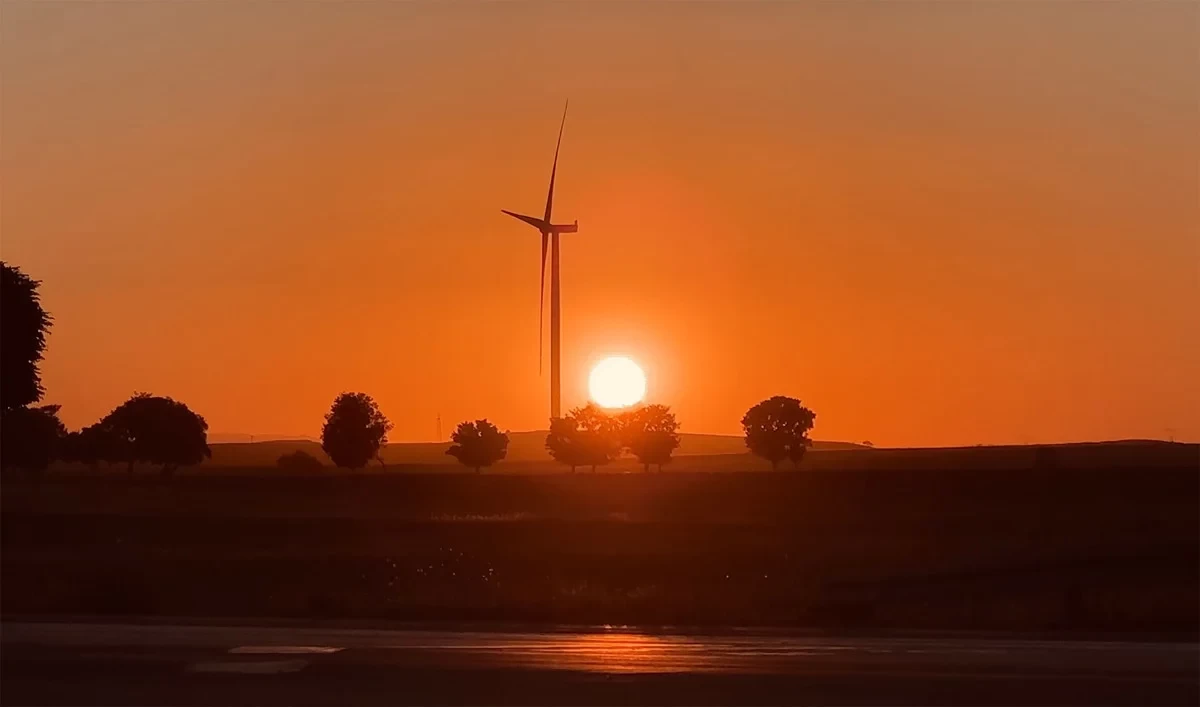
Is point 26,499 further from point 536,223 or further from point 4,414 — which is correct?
point 536,223

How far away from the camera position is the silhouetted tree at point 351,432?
142250 millimetres

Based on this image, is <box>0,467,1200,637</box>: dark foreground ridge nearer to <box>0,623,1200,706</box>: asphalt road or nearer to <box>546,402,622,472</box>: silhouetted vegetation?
<box>0,623,1200,706</box>: asphalt road

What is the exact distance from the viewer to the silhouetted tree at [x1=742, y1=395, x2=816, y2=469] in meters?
153

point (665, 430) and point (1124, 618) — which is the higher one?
point (665, 430)

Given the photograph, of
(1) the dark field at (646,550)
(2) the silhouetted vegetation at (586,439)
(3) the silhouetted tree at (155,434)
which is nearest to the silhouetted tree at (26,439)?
(1) the dark field at (646,550)

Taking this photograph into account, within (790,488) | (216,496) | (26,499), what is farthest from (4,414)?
(790,488)

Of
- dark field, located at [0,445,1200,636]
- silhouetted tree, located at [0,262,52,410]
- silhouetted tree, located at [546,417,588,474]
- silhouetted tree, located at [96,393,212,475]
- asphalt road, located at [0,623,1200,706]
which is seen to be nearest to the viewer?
asphalt road, located at [0,623,1200,706]

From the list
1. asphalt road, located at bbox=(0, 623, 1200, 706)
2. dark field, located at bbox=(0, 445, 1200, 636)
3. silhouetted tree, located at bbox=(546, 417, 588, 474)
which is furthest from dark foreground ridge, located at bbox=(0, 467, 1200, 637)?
silhouetted tree, located at bbox=(546, 417, 588, 474)

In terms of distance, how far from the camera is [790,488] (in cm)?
8162

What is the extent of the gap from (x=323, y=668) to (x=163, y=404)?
4506 inches

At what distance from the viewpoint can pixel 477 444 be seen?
512 ft

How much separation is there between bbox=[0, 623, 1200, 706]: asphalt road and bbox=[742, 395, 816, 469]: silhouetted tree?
131m

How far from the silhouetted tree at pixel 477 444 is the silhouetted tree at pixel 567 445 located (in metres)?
8.78

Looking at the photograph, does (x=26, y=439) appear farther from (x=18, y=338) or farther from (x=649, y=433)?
(x=649, y=433)
